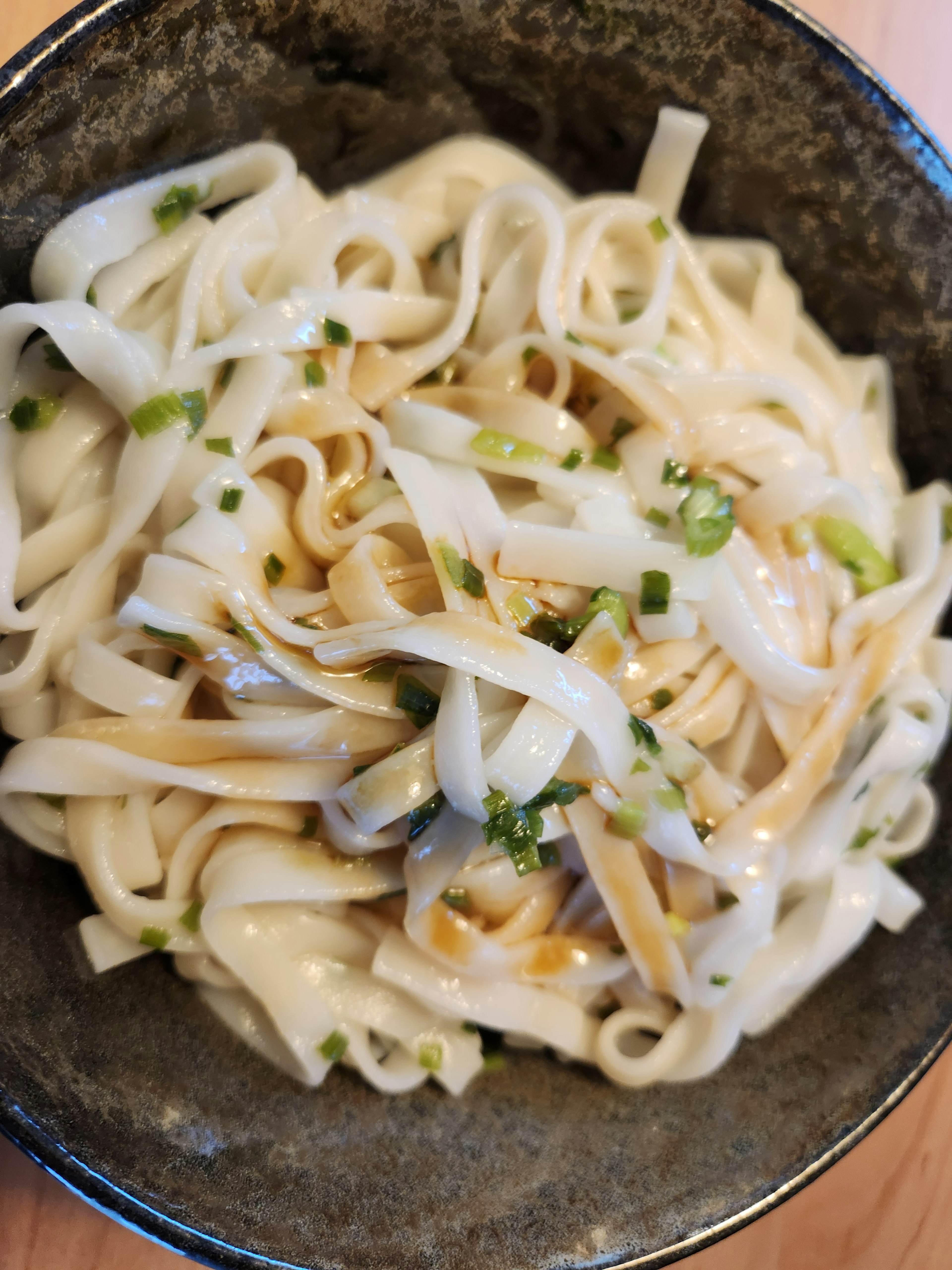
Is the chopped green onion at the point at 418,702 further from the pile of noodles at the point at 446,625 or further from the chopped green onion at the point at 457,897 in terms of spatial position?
the chopped green onion at the point at 457,897

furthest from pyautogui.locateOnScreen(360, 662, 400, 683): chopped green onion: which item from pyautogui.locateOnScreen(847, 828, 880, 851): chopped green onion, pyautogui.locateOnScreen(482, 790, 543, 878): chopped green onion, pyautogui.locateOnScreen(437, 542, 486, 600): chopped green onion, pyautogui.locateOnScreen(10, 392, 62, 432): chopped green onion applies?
pyautogui.locateOnScreen(847, 828, 880, 851): chopped green onion

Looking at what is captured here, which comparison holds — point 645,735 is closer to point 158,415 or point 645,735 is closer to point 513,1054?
point 513,1054

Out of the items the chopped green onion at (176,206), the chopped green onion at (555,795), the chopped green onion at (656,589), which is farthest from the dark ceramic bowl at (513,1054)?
the chopped green onion at (656,589)

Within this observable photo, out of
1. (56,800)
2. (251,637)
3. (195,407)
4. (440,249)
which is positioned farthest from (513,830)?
(440,249)

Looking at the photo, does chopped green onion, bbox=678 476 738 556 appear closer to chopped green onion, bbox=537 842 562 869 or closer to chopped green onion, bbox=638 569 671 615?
chopped green onion, bbox=638 569 671 615

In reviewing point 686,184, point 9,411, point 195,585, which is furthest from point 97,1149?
point 686,184
